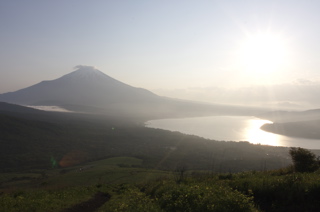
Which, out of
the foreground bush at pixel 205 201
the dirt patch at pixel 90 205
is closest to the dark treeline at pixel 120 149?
the dirt patch at pixel 90 205

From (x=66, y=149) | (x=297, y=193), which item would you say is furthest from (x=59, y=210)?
(x=66, y=149)

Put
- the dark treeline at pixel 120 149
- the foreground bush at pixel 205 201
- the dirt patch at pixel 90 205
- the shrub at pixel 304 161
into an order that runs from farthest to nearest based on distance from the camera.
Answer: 1. the dark treeline at pixel 120 149
2. the shrub at pixel 304 161
3. the dirt patch at pixel 90 205
4. the foreground bush at pixel 205 201

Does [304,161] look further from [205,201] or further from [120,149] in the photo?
[120,149]

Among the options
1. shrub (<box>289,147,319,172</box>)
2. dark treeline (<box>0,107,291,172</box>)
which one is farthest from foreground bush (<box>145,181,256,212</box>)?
dark treeline (<box>0,107,291,172</box>)

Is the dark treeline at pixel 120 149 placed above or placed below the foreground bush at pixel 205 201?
below

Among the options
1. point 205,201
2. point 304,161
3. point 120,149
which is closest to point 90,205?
point 205,201

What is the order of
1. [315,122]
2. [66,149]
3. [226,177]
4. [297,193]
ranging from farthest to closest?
[315,122] < [66,149] < [226,177] < [297,193]

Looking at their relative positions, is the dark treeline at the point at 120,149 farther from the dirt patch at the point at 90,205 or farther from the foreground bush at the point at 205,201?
the foreground bush at the point at 205,201

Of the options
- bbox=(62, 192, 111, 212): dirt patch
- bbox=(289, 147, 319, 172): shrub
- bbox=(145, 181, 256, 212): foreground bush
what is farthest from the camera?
bbox=(289, 147, 319, 172): shrub

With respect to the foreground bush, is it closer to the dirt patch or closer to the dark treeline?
the dirt patch

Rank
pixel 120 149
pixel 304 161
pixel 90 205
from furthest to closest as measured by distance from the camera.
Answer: pixel 120 149
pixel 90 205
pixel 304 161

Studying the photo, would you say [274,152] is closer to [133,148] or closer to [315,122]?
[133,148]
